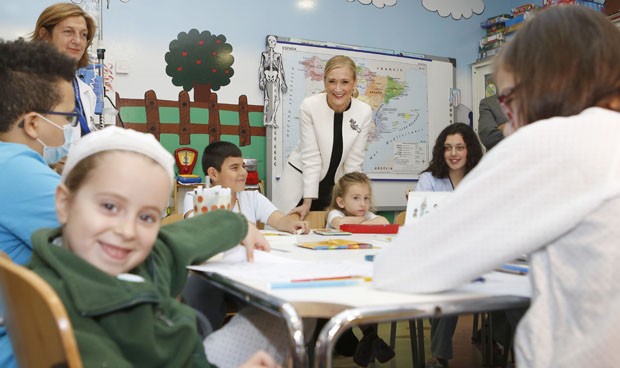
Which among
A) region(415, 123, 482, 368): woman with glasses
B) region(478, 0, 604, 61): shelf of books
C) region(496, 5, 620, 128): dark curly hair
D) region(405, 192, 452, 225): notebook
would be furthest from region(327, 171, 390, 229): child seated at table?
region(478, 0, 604, 61): shelf of books

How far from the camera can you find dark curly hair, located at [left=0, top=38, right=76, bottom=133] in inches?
51.4

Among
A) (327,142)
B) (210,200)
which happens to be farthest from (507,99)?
(327,142)

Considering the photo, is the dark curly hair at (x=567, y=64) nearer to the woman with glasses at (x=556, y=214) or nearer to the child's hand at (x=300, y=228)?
the woman with glasses at (x=556, y=214)

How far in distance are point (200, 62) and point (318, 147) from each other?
1.52m

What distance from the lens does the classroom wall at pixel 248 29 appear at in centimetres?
402

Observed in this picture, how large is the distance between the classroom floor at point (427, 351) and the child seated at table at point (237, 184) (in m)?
0.72

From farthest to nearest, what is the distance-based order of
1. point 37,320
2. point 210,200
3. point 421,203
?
1. point 421,203
2. point 210,200
3. point 37,320

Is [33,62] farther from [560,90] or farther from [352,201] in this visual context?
[352,201]

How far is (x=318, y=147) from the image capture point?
3252 millimetres

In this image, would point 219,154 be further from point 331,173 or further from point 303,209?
point 331,173

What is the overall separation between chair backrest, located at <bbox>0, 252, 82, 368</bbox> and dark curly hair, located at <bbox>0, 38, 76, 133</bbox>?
74 cm

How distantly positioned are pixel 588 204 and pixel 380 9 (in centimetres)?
452

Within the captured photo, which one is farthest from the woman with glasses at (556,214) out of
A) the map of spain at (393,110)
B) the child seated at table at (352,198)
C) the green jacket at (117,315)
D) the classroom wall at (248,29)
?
the map of spain at (393,110)

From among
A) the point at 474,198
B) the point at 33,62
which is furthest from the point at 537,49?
the point at 33,62
